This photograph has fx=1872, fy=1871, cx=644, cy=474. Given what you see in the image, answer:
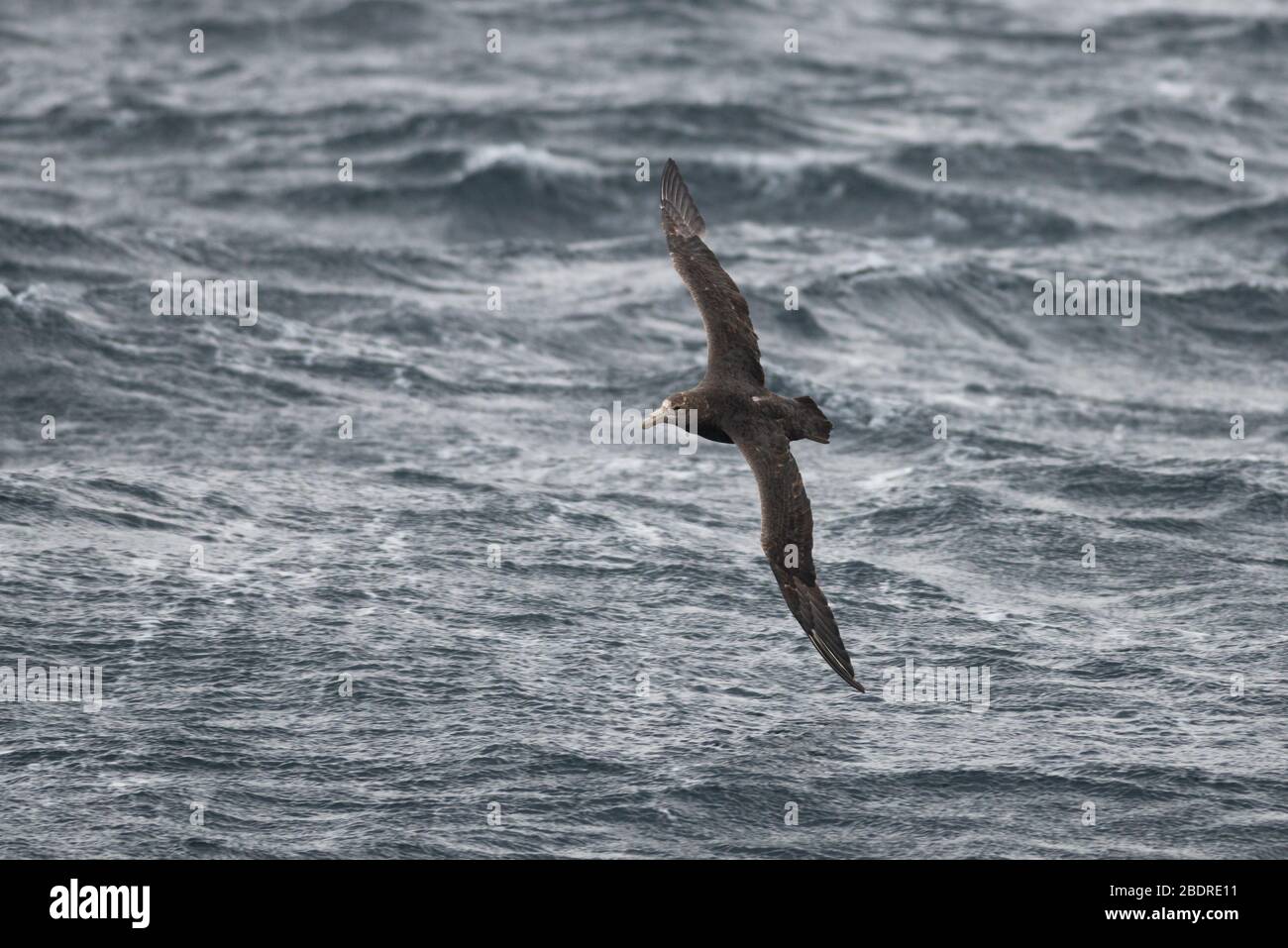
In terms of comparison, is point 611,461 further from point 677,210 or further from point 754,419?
point 754,419

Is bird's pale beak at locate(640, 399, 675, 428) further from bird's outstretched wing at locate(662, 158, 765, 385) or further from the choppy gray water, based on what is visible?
the choppy gray water

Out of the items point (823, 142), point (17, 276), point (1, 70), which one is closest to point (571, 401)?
point (17, 276)

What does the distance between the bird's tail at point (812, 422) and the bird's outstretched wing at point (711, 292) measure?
97 cm

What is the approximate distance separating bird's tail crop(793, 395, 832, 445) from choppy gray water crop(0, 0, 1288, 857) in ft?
8.33

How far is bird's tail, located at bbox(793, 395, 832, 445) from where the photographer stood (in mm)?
18500

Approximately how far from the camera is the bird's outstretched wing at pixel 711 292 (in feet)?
64.2

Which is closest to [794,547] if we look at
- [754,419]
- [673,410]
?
[754,419]

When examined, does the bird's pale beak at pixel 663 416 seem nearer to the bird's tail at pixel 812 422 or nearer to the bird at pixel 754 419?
the bird at pixel 754 419

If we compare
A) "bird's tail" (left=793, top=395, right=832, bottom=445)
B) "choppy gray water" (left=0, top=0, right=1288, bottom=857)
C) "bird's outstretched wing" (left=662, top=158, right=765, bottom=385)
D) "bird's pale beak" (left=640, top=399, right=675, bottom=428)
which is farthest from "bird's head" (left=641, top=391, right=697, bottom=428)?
"choppy gray water" (left=0, top=0, right=1288, bottom=857)

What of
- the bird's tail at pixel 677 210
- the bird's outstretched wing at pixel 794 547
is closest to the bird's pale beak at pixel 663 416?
the bird's outstretched wing at pixel 794 547

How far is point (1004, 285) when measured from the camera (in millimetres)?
33656

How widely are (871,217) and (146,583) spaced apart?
20780mm

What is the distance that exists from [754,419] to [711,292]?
2330 millimetres
